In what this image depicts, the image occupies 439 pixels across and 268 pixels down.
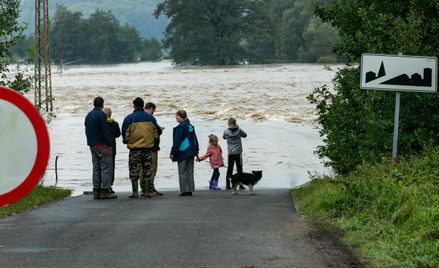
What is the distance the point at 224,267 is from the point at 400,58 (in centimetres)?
459

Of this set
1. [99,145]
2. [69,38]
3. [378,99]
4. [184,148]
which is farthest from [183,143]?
[69,38]

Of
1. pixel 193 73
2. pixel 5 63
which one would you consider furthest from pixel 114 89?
pixel 5 63

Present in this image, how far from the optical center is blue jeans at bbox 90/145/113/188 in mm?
10023

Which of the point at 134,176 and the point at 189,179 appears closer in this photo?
the point at 134,176

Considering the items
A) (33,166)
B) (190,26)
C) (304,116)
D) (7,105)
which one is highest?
(190,26)

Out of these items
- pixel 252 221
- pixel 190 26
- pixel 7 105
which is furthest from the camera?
pixel 190 26

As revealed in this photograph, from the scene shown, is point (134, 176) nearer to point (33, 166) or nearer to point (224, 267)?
point (224, 267)

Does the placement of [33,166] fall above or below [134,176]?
above

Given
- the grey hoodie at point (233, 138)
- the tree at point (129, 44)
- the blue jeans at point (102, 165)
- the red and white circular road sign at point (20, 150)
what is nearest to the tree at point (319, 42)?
the tree at point (129, 44)

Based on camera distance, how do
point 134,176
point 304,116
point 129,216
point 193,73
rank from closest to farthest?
point 129,216 → point 134,176 → point 304,116 → point 193,73

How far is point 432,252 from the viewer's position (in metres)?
4.93

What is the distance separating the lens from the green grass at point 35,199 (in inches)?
334

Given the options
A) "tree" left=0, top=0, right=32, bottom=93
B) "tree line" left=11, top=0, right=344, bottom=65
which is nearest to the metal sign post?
"tree" left=0, top=0, right=32, bottom=93

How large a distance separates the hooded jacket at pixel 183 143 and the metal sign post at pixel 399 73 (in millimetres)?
3803
